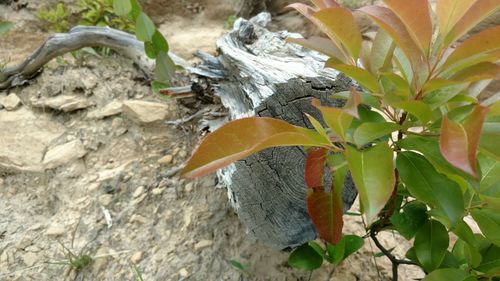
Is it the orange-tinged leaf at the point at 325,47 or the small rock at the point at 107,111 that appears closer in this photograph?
the orange-tinged leaf at the point at 325,47

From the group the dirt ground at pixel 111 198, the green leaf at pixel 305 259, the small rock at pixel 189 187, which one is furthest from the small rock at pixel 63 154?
the green leaf at pixel 305 259

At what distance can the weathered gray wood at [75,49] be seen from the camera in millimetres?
2289

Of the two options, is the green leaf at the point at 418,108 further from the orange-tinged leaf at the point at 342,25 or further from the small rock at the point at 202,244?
the small rock at the point at 202,244

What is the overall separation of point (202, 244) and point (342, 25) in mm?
971

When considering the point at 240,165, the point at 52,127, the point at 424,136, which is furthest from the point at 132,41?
the point at 424,136

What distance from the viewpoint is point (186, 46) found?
3197 mm

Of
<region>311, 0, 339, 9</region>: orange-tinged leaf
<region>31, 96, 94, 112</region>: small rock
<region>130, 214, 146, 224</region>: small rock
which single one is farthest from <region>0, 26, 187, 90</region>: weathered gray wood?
<region>311, 0, 339, 9</region>: orange-tinged leaf

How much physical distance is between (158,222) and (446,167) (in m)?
1.11

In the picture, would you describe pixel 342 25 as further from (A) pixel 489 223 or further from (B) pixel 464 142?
(A) pixel 489 223

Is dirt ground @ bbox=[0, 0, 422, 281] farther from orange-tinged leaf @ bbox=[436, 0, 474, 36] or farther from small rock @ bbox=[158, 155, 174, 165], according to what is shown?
orange-tinged leaf @ bbox=[436, 0, 474, 36]

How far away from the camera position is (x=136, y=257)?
1.41 metres

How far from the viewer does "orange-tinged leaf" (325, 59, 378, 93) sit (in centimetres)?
72

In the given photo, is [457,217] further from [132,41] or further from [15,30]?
[15,30]

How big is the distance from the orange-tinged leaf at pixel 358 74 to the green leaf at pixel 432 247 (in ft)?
1.16
